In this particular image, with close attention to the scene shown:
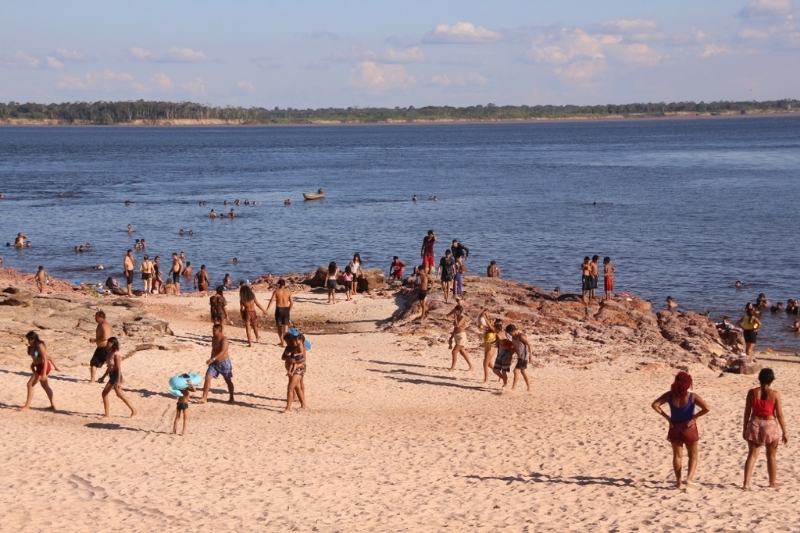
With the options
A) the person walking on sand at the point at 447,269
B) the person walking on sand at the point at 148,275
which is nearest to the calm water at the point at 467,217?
the person walking on sand at the point at 148,275

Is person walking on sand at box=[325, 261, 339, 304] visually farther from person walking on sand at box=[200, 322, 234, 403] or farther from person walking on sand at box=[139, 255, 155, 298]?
person walking on sand at box=[200, 322, 234, 403]

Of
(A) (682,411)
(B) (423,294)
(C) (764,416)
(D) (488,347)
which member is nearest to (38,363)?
(D) (488,347)

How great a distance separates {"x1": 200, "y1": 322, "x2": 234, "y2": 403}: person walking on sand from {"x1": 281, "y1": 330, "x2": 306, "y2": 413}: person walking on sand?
1076mm

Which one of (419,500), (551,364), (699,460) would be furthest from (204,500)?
(551,364)

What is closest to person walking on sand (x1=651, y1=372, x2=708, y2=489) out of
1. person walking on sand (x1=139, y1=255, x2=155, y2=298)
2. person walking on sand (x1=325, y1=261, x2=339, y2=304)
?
person walking on sand (x1=325, y1=261, x2=339, y2=304)

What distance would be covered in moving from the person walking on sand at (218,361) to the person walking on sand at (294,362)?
108cm

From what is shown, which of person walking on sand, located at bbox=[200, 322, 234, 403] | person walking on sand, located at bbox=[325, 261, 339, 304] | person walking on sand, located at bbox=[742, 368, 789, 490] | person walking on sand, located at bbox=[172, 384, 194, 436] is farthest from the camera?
person walking on sand, located at bbox=[325, 261, 339, 304]

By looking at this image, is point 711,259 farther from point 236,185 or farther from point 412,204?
point 236,185

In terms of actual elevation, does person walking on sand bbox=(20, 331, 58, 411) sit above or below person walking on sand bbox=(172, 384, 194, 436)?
above

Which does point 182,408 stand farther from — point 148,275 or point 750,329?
point 148,275

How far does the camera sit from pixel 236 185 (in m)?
86.1

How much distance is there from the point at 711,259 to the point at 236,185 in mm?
50376

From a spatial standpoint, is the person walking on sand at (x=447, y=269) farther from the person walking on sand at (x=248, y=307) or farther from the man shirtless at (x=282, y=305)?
the person walking on sand at (x=248, y=307)

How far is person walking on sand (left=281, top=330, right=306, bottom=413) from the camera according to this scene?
17.2m
